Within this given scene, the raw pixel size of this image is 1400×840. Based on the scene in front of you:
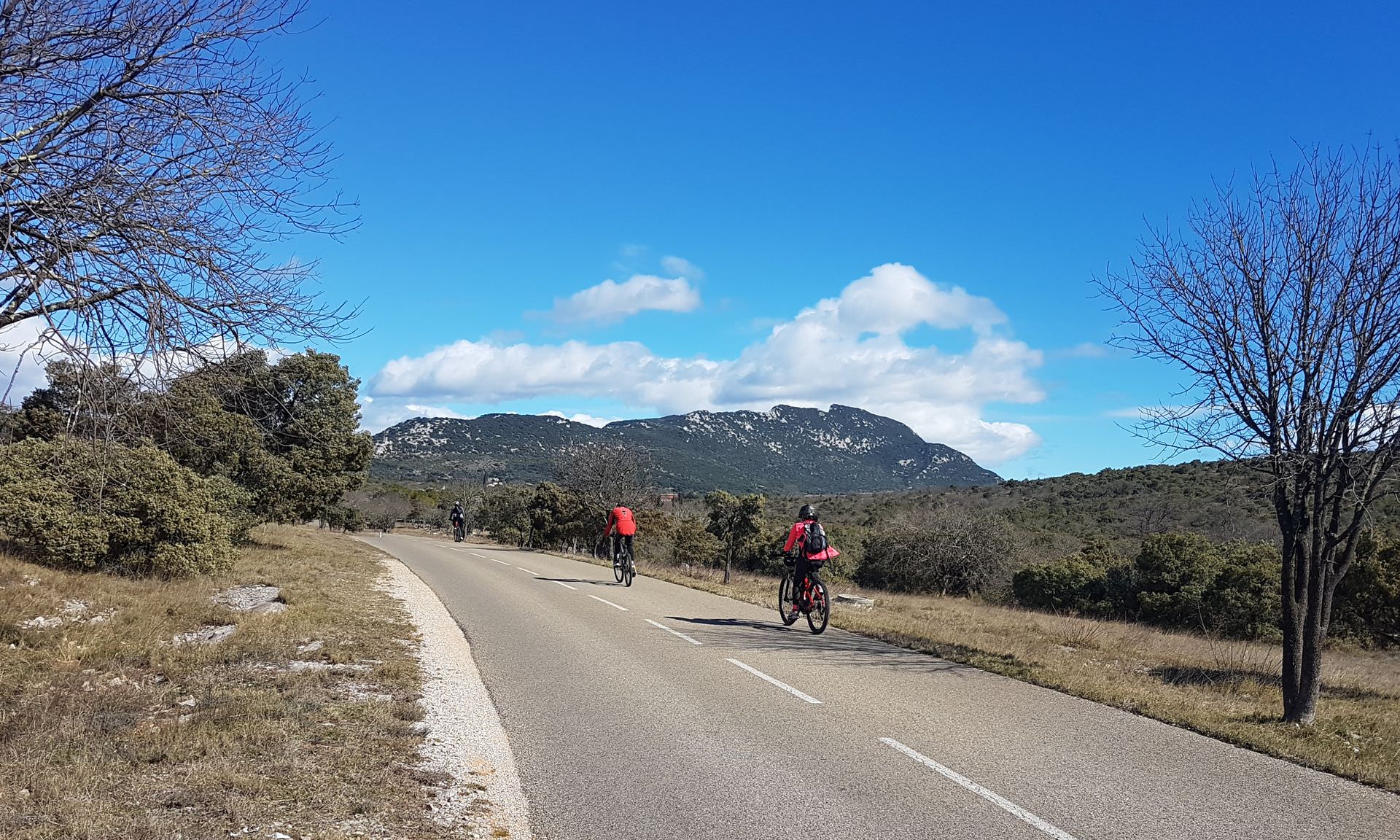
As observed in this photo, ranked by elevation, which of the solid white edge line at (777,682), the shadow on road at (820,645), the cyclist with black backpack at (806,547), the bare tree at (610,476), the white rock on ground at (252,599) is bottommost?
the white rock on ground at (252,599)

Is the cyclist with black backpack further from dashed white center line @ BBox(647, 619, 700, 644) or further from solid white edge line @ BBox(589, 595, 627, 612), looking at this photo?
solid white edge line @ BBox(589, 595, 627, 612)

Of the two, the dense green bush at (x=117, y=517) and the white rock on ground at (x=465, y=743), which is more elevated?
Answer: the dense green bush at (x=117, y=517)

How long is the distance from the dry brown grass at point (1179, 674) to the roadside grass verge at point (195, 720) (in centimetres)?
643

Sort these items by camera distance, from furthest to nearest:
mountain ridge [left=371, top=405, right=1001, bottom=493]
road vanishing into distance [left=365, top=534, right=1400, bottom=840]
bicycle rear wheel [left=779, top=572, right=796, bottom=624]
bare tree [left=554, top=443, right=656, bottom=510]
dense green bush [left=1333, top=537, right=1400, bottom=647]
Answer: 1. mountain ridge [left=371, top=405, right=1001, bottom=493]
2. bare tree [left=554, top=443, right=656, bottom=510]
3. dense green bush [left=1333, top=537, right=1400, bottom=647]
4. bicycle rear wheel [left=779, top=572, right=796, bottom=624]
5. road vanishing into distance [left=365, top=534, right=1400, bottom=840]

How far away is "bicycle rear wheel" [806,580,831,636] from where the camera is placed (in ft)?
42.6

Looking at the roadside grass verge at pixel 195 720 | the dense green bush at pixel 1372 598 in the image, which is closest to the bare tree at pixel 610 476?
the dense green bush at pixel 1372 598

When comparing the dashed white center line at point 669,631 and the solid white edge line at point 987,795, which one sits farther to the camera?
the dashed white center line at point 669,631

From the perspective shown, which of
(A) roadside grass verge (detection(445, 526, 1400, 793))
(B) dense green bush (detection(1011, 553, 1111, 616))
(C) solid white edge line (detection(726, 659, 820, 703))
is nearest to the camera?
(A) roadside grass verge (detection(445, 526, 1400, 793))

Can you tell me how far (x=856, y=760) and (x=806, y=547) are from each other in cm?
718

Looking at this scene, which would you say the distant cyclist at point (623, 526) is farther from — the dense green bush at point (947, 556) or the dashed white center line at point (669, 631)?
the dense green bush at point (947, 556)

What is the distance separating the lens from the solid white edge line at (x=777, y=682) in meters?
8.22

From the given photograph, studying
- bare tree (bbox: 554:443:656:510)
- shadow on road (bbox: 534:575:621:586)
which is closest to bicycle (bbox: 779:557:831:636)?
shadow on road (bbox: 534:575:621:586)

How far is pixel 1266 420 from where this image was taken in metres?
9.33

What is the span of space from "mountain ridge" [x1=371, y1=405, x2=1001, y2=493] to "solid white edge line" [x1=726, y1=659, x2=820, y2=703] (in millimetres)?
103432
